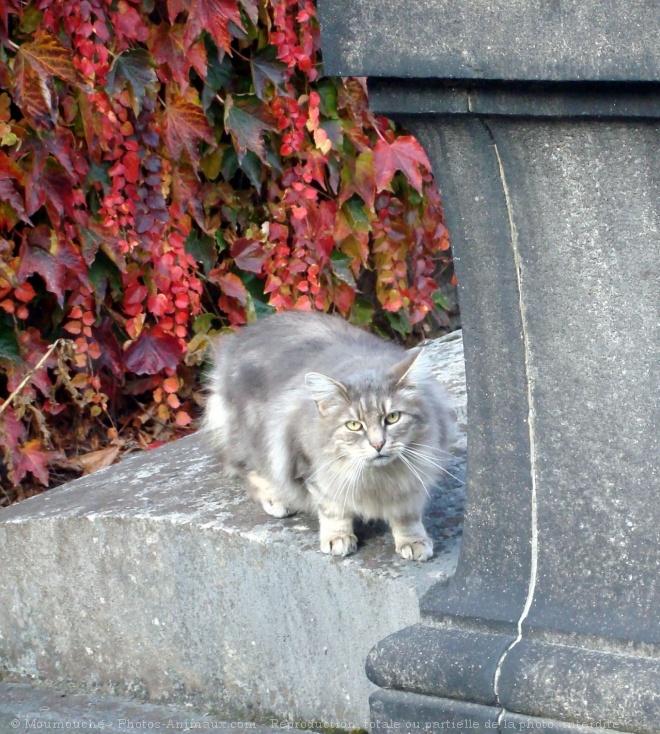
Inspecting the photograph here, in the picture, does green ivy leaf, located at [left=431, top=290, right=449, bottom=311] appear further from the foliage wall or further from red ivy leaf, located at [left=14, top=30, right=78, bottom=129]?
red ivy leaf, located at [left=14, top=30, right=78, bottom=129]

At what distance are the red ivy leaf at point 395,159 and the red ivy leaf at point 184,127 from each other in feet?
2.36

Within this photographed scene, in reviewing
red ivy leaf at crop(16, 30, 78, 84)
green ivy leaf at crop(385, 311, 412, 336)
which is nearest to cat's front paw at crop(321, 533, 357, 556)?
red ivy leaf at crop(16, 30, 78, 84)

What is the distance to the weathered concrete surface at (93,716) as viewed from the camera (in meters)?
3.21

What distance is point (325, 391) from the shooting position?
313 centimetres

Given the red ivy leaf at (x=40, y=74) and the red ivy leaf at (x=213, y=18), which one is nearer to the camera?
the red ivy leaf at (x=40, y=74)

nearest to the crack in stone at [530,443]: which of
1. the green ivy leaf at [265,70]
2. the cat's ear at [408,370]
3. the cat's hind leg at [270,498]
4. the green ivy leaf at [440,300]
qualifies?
the cat's ear at [408,370]

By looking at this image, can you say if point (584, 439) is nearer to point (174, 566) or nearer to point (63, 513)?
point (174, 566)

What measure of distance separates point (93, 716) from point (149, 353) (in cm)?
166

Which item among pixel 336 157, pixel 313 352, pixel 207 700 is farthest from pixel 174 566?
pixel 336 157

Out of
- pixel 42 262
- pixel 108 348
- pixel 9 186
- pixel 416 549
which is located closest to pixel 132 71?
pixel 9 186

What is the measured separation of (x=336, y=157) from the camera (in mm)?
4809

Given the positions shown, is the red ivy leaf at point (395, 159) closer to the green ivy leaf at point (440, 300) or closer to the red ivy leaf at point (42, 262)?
the green ivy leaf at point (440, 300)

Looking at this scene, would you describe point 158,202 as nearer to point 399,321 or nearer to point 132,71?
point 132,71

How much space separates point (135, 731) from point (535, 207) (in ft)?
6.48
